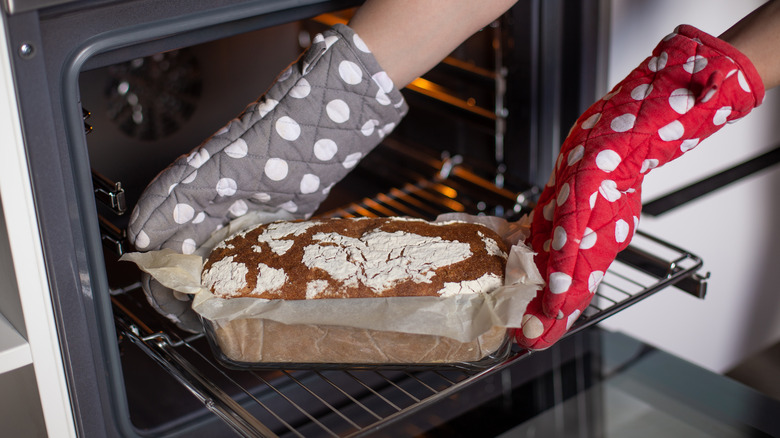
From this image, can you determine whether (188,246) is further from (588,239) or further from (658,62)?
(658,62)

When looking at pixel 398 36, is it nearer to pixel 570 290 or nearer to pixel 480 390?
pixel 570 290

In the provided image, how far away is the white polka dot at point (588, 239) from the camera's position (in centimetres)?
67

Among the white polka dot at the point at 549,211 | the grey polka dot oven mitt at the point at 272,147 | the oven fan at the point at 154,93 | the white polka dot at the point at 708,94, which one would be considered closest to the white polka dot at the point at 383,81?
the grey polka dot oven mitt at the point at 272,147

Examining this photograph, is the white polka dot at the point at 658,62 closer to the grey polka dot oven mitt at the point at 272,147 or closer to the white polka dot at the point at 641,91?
the white polka dot at the point at 641,91

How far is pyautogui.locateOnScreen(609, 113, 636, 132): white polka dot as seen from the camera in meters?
0.71

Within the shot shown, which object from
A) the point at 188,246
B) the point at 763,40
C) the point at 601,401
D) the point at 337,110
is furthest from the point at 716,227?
the point at 188,246

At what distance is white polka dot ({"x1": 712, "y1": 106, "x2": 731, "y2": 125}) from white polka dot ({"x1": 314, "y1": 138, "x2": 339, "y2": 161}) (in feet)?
1.26

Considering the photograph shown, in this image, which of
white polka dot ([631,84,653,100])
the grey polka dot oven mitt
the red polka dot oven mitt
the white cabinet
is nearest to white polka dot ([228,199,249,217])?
the grey polka dot oven mitt

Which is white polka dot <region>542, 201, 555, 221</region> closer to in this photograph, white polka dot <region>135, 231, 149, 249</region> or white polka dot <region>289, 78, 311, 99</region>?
white polka dot <region>289, 78, 311, 99</region>

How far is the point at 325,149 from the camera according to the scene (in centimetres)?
79

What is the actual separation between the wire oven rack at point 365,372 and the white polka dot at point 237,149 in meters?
0.21

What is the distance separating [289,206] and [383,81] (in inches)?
7.4

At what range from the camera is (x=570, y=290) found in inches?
26.8

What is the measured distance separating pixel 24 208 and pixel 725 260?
3.89 ft
